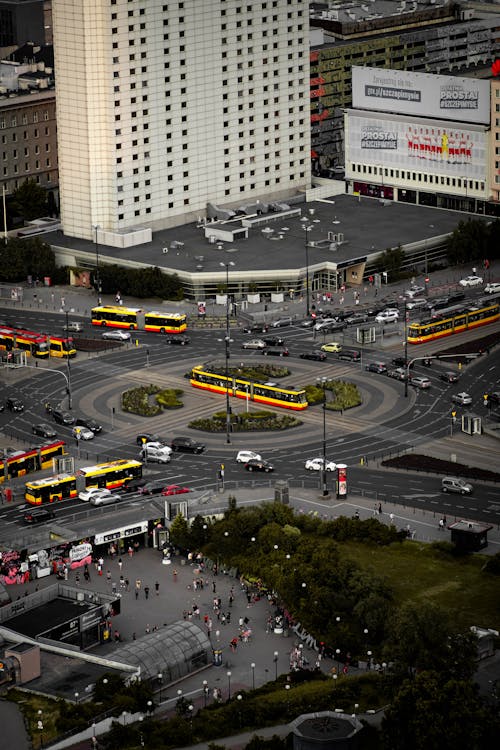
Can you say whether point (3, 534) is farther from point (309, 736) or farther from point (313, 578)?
point (309, 736)

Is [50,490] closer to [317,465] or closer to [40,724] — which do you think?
[317,465]

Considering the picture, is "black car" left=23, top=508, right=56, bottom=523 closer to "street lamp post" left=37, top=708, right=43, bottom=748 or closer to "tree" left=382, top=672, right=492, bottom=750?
"street lamp post" left=37, top=708, right=43, bottom=748

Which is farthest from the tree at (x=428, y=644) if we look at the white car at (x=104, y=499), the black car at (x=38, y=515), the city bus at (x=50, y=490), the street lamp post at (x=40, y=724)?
the city bus at (x=50, y=490)

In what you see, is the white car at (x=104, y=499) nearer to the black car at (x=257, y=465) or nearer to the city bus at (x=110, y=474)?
the city bus at (x=110, y=474)

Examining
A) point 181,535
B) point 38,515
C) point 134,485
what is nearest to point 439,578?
point 181,535

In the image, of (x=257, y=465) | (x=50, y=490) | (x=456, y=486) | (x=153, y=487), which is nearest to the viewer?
(x=456, y=486)
